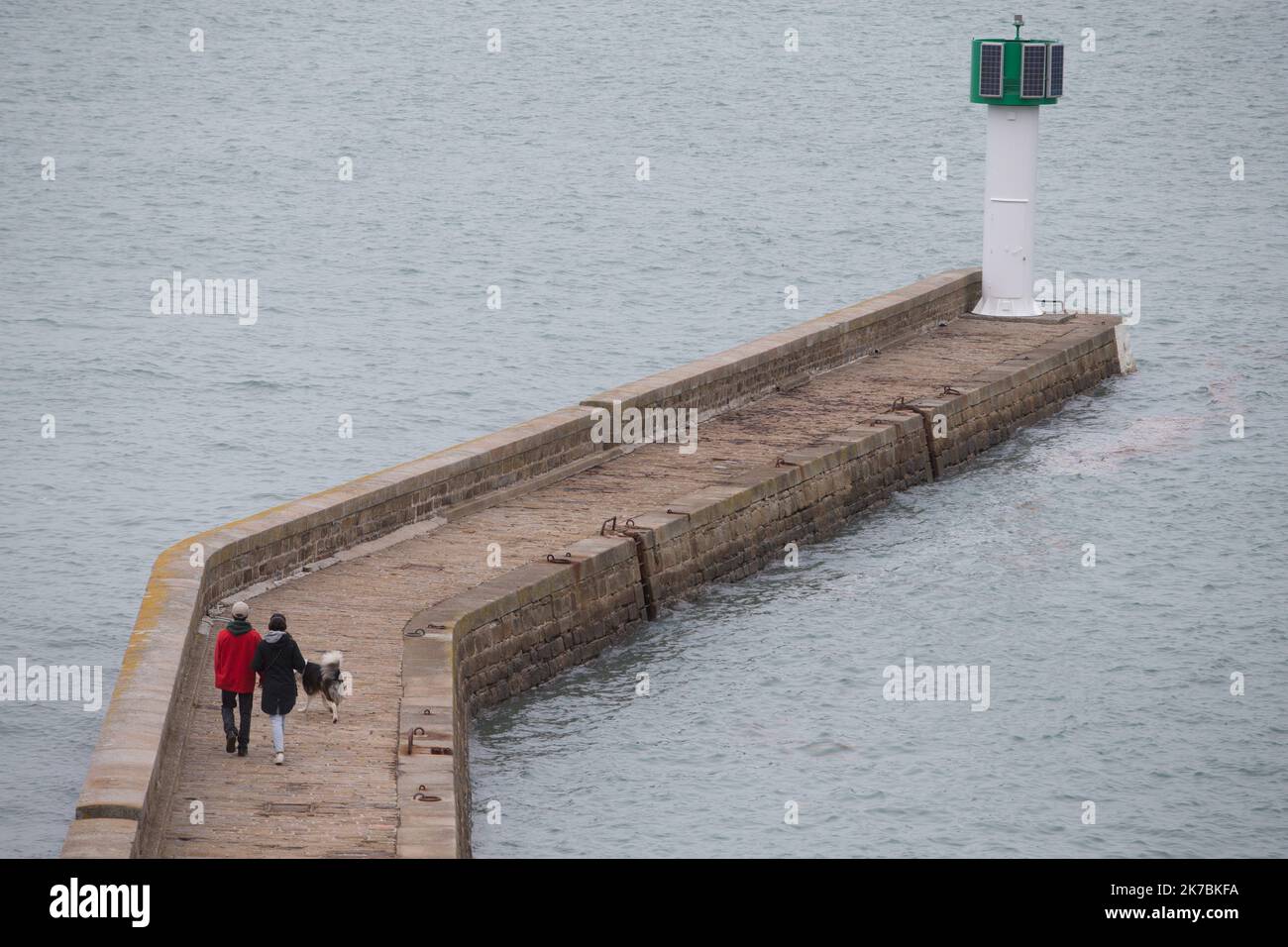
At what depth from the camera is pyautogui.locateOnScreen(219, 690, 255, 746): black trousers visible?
17.8 meters

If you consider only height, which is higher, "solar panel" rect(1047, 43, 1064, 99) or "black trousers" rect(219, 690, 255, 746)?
"solar panel" rect(1047, 43, 1064, 99)

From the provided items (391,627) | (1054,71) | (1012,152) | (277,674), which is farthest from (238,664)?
(1054,71)

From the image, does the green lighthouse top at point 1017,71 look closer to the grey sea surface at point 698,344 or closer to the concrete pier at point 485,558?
the concrete pier at point 485,558

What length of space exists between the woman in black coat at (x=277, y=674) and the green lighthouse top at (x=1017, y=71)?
2482 centimetres

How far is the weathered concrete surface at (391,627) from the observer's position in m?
16.5

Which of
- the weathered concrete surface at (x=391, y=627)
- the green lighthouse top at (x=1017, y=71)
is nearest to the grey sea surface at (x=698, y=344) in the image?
the weathered concrete surface at (x=391, y=627)

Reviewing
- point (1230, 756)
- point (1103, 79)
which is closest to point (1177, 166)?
point (1103, 79)

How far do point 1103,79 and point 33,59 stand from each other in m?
54.6

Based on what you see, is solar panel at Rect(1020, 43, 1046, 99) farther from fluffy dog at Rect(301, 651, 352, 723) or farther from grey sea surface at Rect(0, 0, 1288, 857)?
fluffy dog at Rect(301, 651, 352, 723)

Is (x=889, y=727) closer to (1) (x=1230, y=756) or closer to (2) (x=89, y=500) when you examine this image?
(1) (x=1230, y=756)

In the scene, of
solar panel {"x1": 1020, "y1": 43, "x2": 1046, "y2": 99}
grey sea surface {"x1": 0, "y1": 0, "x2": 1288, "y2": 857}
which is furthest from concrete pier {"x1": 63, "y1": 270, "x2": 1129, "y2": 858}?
solar panel {"x1": 1020, "y1": 43, "x2": 1046, "y2": 99}

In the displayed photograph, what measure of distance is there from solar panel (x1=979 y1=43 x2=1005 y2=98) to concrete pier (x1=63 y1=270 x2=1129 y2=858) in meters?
4.07

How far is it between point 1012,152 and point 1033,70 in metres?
1.63

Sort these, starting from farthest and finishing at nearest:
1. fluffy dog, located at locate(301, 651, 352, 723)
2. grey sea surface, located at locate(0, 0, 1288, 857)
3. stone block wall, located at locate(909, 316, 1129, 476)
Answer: stone block wall, located at locate(909, 316, 1129, 476), grey sea surface, located at locate(0, 0, 1288, 857), fluffy dog, located at locate(301, 651, 352, 723)
